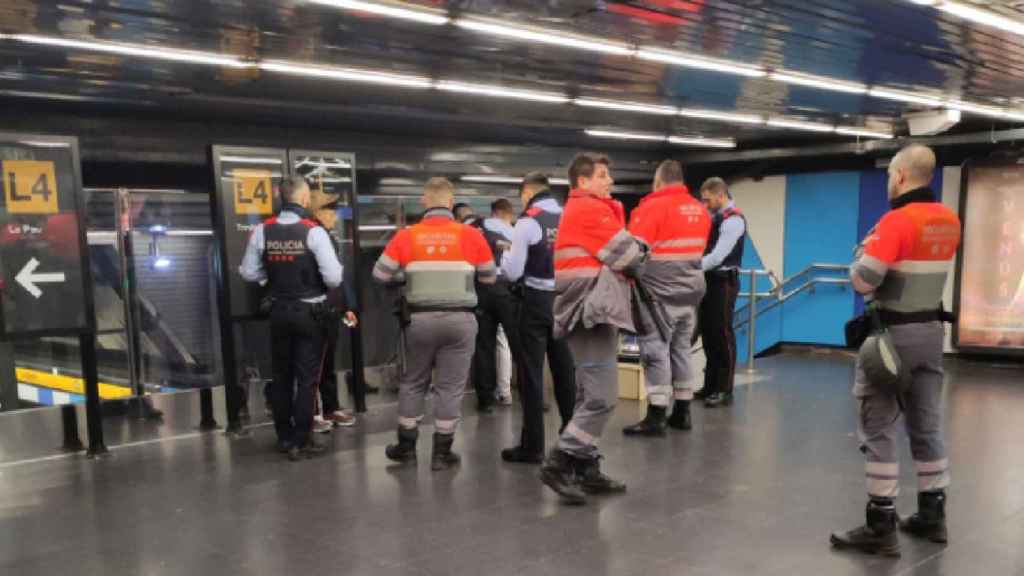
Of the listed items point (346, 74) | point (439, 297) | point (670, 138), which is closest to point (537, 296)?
point (439, 297)

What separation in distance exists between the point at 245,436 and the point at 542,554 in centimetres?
305

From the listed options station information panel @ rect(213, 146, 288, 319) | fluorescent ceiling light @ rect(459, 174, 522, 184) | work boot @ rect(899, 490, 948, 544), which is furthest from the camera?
fluorescent ceiling light @ rect(459, 174, 522, 184)

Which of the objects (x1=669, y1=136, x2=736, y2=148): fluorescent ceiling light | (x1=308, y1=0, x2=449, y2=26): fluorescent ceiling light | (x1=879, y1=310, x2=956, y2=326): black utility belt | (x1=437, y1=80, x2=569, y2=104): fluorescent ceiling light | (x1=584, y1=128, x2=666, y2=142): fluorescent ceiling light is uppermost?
(x1=308, y1=0, x2=449, y2=26): fluorescent ceiling light

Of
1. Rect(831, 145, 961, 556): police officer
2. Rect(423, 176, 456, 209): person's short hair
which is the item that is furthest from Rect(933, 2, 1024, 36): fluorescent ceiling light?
Rect(423, 176, 456, 209): person's short hair

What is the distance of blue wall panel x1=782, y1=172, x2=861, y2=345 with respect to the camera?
11109 mm

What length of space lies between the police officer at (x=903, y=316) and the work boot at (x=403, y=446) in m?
2.44

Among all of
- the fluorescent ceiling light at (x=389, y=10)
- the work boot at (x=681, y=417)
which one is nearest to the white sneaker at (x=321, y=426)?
the work boot at (x=681, y=417)

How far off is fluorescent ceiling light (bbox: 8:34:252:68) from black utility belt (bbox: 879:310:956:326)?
4735 millimetres

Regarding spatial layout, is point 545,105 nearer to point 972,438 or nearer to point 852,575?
point 972,438

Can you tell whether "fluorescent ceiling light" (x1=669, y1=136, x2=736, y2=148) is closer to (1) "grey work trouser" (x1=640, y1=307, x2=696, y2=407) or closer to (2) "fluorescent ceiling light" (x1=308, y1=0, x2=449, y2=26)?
(1) "grey work trouser" (x1=640, y1=307, x2=696, y2=407)

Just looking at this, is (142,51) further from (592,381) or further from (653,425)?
(653,425)

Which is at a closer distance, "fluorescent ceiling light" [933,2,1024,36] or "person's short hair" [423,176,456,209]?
"fluorescent ceiling light" [933,2,1024,36]

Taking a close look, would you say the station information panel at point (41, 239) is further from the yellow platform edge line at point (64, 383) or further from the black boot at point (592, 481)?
the black boot at point (592, 481)

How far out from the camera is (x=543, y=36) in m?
5.00
